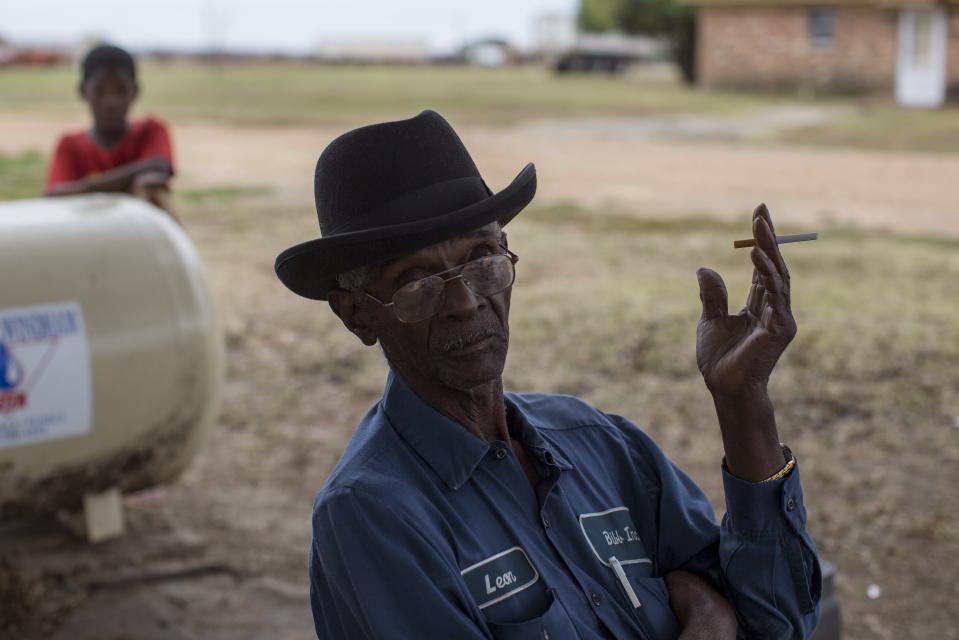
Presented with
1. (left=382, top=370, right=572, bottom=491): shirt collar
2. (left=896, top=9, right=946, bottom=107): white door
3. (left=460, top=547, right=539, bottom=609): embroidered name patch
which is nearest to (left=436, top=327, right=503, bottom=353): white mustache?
(left=382, top=370, right=572, bottom=491): shirt collar

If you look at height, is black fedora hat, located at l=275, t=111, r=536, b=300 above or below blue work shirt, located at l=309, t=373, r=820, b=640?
above

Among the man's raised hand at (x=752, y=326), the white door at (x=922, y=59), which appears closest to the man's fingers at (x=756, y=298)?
the man's raised hand at (x=752, y=326)

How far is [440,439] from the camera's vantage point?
214 centimetres

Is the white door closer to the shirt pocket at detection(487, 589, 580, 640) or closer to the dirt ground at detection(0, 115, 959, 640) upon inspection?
the dirt ground at detection(0, 115, 959, 640)

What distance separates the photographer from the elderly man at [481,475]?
199cm

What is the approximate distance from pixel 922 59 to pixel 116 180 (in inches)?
1078

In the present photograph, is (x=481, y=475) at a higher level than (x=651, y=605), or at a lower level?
higher

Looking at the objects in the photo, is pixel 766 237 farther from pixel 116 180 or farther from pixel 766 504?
pixel 116 180

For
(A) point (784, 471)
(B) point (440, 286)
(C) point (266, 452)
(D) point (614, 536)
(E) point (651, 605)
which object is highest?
(B) point (440, 286)

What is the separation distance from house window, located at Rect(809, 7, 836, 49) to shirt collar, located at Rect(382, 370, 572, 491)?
107 ft

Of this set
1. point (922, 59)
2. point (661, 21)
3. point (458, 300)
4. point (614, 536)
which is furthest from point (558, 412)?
point (661, 21)

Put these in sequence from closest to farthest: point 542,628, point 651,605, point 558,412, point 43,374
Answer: point 542,628, point 651,605, point 558,412, point 43,374

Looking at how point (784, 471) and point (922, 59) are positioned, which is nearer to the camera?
point (784, 471)

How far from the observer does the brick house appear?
99.2ft
